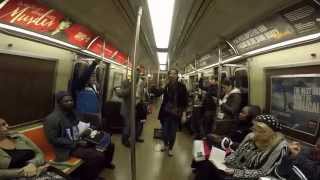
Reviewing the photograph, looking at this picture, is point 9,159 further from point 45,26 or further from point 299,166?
point 299,166

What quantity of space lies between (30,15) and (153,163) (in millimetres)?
3096

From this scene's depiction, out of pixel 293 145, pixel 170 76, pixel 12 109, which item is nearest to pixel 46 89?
pixel 12 109

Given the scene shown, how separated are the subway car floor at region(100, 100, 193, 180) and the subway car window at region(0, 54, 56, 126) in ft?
4.83

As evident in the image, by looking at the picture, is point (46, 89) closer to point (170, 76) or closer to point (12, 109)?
point (12, 109)

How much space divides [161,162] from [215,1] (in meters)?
2.92

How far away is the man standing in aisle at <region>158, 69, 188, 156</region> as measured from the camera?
5156 mm

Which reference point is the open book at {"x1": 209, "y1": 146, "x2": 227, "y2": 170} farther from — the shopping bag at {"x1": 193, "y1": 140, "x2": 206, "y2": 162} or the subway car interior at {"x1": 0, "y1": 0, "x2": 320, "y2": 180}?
the shopping bag at {"x1": 193, "y1": 140, "x2": 206, "y2": 162}

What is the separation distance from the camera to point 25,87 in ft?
10.7

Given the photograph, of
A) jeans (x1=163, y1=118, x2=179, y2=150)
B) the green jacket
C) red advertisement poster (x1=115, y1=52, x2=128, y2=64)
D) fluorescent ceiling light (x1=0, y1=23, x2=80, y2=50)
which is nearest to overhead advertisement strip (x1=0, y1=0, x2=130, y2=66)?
fluorescent ceiling light (x1=0, y1=23, x2=80, y2=50)

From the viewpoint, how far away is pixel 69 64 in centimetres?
414

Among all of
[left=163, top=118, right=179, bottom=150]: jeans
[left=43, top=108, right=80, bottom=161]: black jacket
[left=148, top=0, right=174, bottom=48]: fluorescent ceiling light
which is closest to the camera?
[left=43, top=108, right=80, bottom=161]: black jacket

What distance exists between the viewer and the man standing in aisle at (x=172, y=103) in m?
5.16

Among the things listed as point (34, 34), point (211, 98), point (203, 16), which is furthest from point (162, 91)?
point (34, 34)

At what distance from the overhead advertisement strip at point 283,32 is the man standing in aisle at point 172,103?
139 cm
